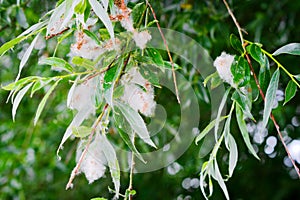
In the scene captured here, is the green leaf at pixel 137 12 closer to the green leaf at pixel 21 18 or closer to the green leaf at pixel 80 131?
the green leaf at pixel 80 131

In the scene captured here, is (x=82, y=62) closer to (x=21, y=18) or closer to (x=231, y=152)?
(x=231, y=152)

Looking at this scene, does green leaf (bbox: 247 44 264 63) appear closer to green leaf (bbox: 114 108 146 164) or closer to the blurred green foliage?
green leaf (bbox: 114 108 146 164)

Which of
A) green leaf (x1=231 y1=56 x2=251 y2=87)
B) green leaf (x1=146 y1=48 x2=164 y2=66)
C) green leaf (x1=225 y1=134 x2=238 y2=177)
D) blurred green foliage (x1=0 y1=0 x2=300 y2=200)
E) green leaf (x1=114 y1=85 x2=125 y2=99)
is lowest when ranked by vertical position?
blurred green foliage (x1=0 y1=0 x2=300 y2=200)

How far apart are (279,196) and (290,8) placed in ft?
1.48

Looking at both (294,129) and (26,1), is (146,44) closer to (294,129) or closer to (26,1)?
(26,1)

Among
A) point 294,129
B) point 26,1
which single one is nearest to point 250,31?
point 294,129

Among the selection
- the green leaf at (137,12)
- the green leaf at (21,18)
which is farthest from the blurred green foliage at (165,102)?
the green leaf at (137,12)

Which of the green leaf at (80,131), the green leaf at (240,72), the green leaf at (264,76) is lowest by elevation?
the green leaf at (264,76)

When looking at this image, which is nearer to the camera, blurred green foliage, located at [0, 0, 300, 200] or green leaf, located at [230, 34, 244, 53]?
green leaf, located at [230, 34, 244, 53]

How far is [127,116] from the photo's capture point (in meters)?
0.41

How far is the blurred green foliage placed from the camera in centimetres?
86

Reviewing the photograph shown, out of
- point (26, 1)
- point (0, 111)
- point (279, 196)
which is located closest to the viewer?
point (26, 1)

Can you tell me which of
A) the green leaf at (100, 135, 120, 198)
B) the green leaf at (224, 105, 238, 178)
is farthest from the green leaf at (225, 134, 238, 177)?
the green leaf at (100, 135, 120, 198)

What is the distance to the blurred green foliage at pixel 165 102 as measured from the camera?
33.8 inches
